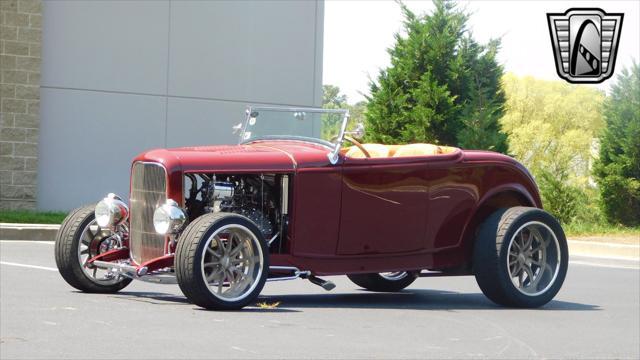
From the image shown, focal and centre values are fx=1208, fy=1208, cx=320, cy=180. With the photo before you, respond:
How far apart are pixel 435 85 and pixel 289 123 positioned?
1601 centimetres

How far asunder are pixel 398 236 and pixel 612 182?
17.5 meters

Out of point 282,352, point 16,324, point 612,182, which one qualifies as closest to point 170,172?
point 16,324

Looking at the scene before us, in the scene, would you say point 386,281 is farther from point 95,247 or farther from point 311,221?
point 95,247

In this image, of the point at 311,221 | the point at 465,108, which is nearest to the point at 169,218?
the point at 311,221

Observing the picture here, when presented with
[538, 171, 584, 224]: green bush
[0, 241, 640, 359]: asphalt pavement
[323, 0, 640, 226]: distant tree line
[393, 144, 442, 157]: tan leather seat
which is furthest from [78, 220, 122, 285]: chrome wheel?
[538, 171, 584, 224]: green bush

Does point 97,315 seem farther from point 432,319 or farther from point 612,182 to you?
point 612,182

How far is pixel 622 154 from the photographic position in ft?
89.3

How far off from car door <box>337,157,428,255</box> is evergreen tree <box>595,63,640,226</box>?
1710 centimetres

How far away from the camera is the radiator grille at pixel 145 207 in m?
9.75

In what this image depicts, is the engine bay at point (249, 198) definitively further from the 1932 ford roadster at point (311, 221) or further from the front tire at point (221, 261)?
the front tire at point (221, 261)

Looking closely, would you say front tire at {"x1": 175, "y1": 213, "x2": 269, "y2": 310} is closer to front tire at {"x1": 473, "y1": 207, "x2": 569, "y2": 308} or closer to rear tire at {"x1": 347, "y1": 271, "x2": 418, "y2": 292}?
front tire at {"x1": 473, "y1": 207, "x2": 569, "y2": 308}

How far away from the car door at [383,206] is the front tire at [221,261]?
999 mm

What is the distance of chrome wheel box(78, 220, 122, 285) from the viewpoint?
10406 millimetres

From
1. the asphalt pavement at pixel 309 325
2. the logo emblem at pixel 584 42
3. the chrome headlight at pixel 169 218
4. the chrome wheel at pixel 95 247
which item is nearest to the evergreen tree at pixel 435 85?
the logo emblem at pixel 584 42
